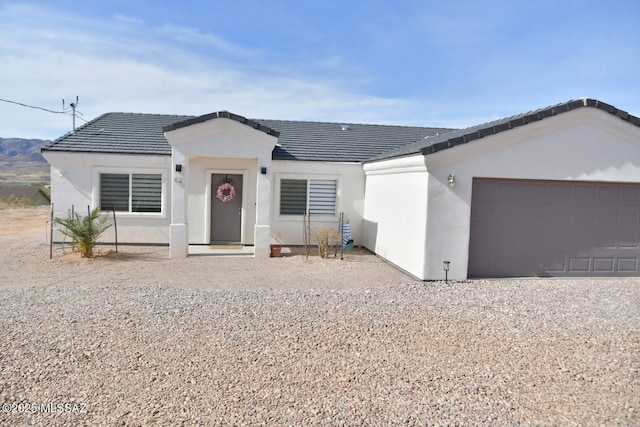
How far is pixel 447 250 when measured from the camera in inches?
397

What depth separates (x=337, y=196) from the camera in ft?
49.6

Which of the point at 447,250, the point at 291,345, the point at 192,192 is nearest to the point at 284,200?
the point at 192,192

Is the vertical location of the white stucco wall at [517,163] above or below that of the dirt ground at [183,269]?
above

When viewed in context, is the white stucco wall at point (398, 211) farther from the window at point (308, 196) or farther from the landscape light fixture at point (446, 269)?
the window at point (308, 196)

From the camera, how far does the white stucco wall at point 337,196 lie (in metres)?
14.9

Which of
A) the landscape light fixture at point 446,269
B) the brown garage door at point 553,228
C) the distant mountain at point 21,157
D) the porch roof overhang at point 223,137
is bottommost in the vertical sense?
the landscape light fixture at point 446,269

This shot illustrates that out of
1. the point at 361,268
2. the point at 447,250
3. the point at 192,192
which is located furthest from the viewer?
the point at 192,192

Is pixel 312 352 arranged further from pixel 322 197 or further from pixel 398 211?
pixel 322 197

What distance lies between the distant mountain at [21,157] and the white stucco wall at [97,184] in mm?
97906

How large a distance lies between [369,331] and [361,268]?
16.6 ft

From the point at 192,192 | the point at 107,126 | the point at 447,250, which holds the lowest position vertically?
the point at 447,250

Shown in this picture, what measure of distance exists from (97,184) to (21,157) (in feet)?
462

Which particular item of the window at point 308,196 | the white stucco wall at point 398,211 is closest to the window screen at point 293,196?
the window at point 308,196

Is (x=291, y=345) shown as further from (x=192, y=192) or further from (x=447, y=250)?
(x=192, y=192)
